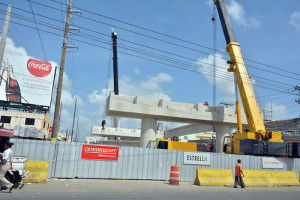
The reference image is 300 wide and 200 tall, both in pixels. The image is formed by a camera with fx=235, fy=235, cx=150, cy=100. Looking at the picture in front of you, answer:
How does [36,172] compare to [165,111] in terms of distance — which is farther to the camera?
[165,111]

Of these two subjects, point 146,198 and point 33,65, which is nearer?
point 146,198

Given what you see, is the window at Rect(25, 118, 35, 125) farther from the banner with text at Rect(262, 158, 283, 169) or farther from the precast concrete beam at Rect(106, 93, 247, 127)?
the banner with text at Rect(262, 158, 283, 169)

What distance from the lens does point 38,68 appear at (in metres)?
49.6

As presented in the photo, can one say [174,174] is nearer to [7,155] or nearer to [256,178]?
A: [256,178]

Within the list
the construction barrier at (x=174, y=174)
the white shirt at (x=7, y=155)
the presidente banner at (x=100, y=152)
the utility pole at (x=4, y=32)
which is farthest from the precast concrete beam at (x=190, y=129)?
the white shirt at (x=7, y=155)

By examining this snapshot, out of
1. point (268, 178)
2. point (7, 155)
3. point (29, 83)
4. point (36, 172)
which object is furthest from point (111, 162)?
point (29, 83)

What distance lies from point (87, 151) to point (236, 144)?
12.4 m

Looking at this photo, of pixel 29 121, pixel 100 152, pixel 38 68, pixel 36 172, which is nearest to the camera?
pixel 36 172

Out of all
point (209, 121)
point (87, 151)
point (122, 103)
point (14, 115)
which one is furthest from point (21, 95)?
point (87, 151)

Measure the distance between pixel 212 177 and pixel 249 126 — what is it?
829cm

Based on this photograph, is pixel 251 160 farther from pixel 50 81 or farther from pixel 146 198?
pixel 50 81

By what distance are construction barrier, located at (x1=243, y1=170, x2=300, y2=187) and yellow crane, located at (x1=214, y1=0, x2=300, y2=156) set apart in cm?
251

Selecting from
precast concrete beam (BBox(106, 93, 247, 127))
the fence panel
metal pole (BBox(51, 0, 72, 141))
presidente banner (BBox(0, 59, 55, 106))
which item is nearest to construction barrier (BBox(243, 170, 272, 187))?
the fence panel

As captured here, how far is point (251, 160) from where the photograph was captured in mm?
16656
